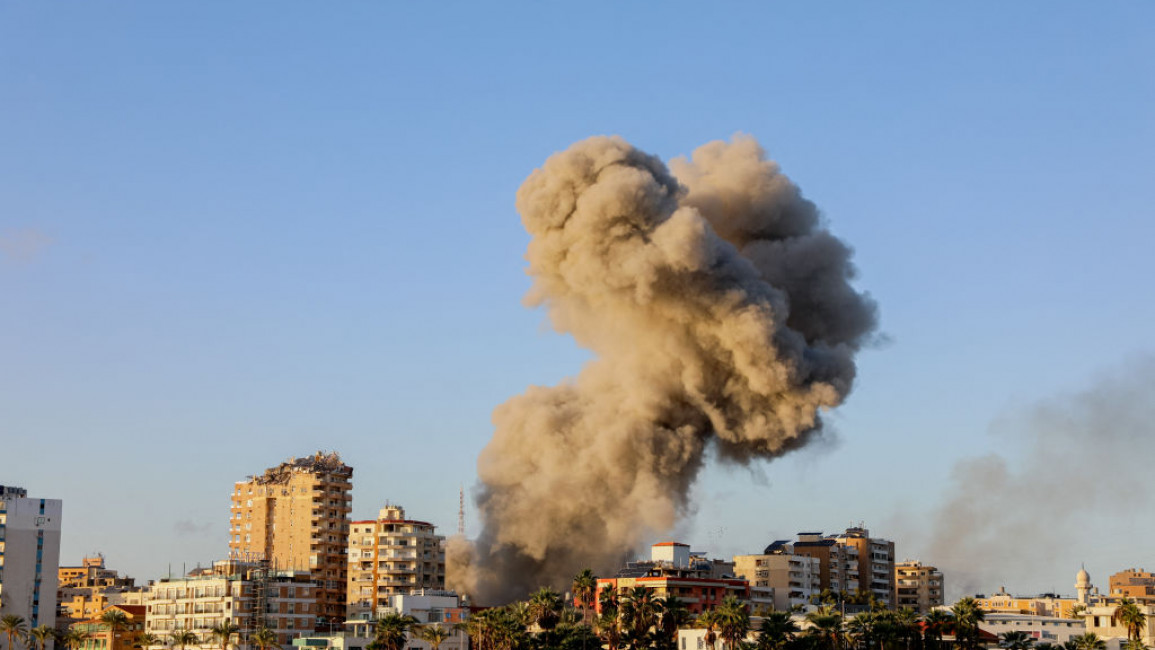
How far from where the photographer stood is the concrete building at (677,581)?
3435 inches

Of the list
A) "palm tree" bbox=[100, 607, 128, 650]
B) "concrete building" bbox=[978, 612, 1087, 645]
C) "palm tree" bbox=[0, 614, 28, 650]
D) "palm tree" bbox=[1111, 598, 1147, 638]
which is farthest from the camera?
"palm tree" bbox=[0, 614, 28, 650]

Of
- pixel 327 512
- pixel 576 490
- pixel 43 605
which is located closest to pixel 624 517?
pixel 576 490

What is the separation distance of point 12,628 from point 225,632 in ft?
62.1

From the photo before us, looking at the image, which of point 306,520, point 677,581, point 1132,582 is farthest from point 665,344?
point 1132,582

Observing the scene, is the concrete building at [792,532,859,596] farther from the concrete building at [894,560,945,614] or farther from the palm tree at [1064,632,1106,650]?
the palm tree at [1064,632,1106,650]

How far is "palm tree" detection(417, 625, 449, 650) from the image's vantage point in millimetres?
79125

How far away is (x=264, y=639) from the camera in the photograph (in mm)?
81562

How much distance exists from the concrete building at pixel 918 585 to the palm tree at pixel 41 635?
68021 mm

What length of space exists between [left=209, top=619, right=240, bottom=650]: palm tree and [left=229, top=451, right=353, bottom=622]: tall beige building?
19.9m

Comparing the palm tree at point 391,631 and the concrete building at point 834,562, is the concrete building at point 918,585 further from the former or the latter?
the palm tree at point 391,631

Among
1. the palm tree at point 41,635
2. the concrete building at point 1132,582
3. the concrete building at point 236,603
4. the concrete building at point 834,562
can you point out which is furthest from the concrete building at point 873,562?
the palm tree at point 41,635

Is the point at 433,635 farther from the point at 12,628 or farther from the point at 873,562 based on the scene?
the point at 873,562

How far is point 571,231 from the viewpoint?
285ft

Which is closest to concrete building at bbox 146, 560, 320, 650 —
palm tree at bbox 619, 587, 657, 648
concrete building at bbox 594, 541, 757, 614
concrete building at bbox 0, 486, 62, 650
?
concrete building at bbox 0, 486, 62, 650
